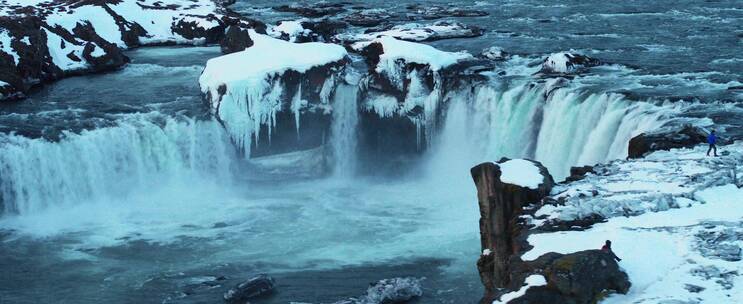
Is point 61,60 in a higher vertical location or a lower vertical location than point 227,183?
higher

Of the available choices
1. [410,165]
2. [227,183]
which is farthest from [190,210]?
[410,165]

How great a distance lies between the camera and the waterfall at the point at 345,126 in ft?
142

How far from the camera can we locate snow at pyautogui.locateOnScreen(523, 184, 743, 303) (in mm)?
20047

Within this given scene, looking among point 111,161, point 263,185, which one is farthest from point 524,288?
point 111,161

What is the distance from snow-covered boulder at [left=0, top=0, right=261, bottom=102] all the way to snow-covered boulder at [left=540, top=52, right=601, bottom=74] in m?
23.7

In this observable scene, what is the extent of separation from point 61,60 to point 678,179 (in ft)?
125

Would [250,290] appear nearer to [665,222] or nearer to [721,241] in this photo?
[665,222]

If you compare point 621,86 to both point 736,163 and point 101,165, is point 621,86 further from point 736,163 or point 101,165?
point 101,165

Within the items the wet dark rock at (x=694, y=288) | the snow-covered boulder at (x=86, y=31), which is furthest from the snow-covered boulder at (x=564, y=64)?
the wet dark rock at (x=694, y=288)

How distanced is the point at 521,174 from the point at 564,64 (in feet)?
63.2

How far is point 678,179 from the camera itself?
26297 mm

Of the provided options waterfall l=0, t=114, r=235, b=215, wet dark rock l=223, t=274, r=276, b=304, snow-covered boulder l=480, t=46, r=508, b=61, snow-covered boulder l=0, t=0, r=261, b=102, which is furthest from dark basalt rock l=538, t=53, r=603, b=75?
snow-covered boulder l=0, t=0, r=261, b=102

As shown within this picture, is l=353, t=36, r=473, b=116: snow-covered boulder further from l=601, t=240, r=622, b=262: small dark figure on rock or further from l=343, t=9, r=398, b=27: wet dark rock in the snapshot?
l=601, t=240, r=622, b=262: small dark figure on rock

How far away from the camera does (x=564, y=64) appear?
43.3m
